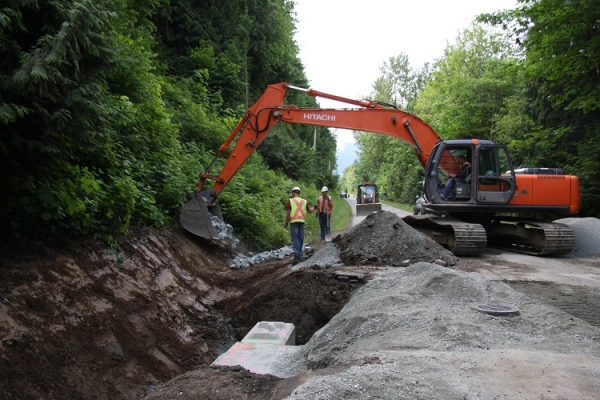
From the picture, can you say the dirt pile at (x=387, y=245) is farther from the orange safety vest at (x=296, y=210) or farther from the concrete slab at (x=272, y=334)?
the concrete slab at (x=272, y=334)

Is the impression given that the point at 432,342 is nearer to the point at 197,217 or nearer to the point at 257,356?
the point at 257,356

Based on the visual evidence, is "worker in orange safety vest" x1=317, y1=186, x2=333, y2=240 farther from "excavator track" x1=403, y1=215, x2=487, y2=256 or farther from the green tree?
the green tree

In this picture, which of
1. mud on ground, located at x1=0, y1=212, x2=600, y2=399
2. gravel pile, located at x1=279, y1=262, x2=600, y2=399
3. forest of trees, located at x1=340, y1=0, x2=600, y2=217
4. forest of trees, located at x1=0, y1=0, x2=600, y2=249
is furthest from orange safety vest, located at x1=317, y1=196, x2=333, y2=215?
gravel pile, located at x1=279, y1=262, x2=600, y2=399

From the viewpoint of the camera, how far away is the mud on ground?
4.21 metres

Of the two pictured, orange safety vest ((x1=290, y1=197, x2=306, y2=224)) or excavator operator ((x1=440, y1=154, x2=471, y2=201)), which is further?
excavator operator ((x1=440, y1=154, x2=471, y2=201))

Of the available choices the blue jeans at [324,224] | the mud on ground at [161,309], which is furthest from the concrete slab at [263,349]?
the blue jeans at [324,224]

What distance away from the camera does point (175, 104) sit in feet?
52.1

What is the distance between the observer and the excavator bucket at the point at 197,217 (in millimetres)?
10578

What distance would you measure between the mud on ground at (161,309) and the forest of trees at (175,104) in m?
0.61

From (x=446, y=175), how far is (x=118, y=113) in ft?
23.4

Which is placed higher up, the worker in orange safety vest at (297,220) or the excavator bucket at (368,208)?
the worker in orange safety vest at (297,220)

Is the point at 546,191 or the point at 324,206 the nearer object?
the point at 546,191

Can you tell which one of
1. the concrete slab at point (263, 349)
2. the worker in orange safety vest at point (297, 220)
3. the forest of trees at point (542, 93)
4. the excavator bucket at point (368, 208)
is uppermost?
the forest of trees at point (542, 93)

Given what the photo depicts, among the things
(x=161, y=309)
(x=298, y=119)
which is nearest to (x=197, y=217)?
(x=298, y=119)
